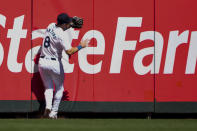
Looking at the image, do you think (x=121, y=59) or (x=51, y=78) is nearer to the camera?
(x=51, y=78)

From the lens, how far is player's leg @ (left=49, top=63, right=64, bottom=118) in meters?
11.6

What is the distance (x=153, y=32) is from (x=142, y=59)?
23.7 inches

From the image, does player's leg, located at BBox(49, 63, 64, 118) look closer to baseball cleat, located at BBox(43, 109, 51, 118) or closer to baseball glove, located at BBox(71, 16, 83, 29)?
baseball cleat, located at BBox(43, 109, 51, 118)

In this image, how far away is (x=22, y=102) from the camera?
1198 cm

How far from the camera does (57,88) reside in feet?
38.4

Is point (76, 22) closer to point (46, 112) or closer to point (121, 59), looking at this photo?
point (121, 59)

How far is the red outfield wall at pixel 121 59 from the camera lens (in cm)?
1198

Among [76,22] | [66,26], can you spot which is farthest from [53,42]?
[76,22]

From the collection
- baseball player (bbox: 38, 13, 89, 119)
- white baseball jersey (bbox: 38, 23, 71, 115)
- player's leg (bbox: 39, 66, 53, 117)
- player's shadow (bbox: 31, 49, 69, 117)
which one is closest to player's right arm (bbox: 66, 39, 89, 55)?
baseball player (bbox: 38, 13, 89, 119)

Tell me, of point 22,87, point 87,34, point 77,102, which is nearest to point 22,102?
point 22,87

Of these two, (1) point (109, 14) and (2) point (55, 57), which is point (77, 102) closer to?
(2) point (55, 57)
